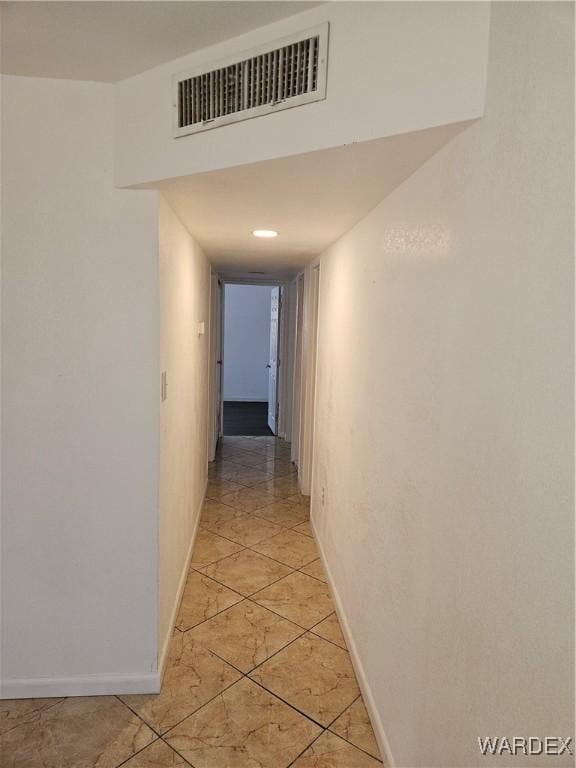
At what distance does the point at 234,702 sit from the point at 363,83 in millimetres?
2252

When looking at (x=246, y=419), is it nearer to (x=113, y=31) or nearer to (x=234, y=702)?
(x=234, y=702)

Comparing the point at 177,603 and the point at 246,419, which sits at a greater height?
the point at 246,419

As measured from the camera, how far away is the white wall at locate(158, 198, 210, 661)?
2.16 meters

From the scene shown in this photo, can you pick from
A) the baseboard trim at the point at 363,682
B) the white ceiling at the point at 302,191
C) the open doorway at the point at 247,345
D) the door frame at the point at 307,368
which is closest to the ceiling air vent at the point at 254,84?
the white ceiling at the point at 302,191

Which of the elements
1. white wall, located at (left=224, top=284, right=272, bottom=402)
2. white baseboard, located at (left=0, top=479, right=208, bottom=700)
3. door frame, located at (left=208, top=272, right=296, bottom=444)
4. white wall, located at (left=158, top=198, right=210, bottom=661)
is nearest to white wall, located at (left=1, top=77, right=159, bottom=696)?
white baseboard, located at (left=0, top=479, right=208, bottom=700)

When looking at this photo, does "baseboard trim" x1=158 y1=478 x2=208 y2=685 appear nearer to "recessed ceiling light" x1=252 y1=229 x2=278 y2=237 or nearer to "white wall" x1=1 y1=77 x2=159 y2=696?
"white wall" x1=1 y1=77 x2=159 y2=696

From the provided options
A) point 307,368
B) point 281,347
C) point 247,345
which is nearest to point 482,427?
point 307,368

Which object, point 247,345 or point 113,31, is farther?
point 247,345

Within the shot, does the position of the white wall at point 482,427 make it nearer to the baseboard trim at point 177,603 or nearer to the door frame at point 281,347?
the baseboard trim at point 177,603

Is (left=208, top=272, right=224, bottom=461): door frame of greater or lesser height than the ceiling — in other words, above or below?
below

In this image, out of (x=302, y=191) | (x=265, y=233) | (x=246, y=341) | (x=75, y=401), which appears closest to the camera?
(x=302, y=191)

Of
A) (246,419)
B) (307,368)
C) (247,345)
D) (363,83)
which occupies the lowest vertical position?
(246,419)

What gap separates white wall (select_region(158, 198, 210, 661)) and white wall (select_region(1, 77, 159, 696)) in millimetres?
116

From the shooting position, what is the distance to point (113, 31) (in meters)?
1.49
